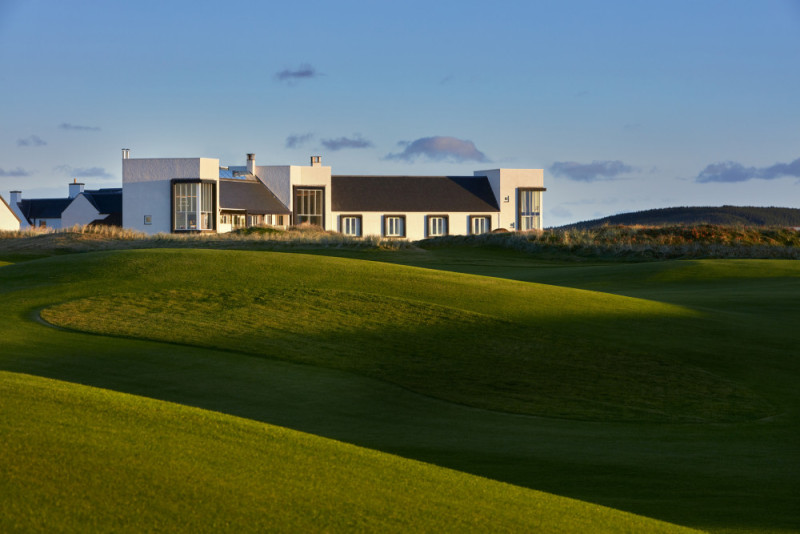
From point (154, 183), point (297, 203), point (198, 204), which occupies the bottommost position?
point (198, 204)

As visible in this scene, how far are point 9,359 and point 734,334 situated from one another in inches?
521

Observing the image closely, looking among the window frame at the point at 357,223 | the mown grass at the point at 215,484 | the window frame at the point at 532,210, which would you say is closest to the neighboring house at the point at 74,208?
the window frame at the point at 357,223

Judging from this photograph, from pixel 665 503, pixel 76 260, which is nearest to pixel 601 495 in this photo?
pixel 665 503

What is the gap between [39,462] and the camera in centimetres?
564

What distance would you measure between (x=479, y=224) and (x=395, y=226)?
269 inches

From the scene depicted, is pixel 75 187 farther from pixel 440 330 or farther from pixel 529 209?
pixel 440 330

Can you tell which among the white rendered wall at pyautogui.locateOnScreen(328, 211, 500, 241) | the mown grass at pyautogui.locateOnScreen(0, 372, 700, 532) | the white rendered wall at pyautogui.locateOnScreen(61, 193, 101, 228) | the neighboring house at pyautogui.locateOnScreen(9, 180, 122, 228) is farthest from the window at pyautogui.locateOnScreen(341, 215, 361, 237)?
the mown grass at pyautogui.locateOnScreen(0, 372, 700, 532)

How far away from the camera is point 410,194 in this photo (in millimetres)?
72688

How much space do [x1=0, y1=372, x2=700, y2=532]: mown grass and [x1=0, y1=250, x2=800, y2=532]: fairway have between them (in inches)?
92.7

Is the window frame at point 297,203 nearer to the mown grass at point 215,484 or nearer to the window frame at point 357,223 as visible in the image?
the window frame at point 357,223

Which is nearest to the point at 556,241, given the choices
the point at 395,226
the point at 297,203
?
the point at 395,226

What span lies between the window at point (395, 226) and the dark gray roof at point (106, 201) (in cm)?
2280

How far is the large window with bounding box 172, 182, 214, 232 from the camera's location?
2440 inches

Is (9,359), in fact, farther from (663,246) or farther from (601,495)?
(663,246)
